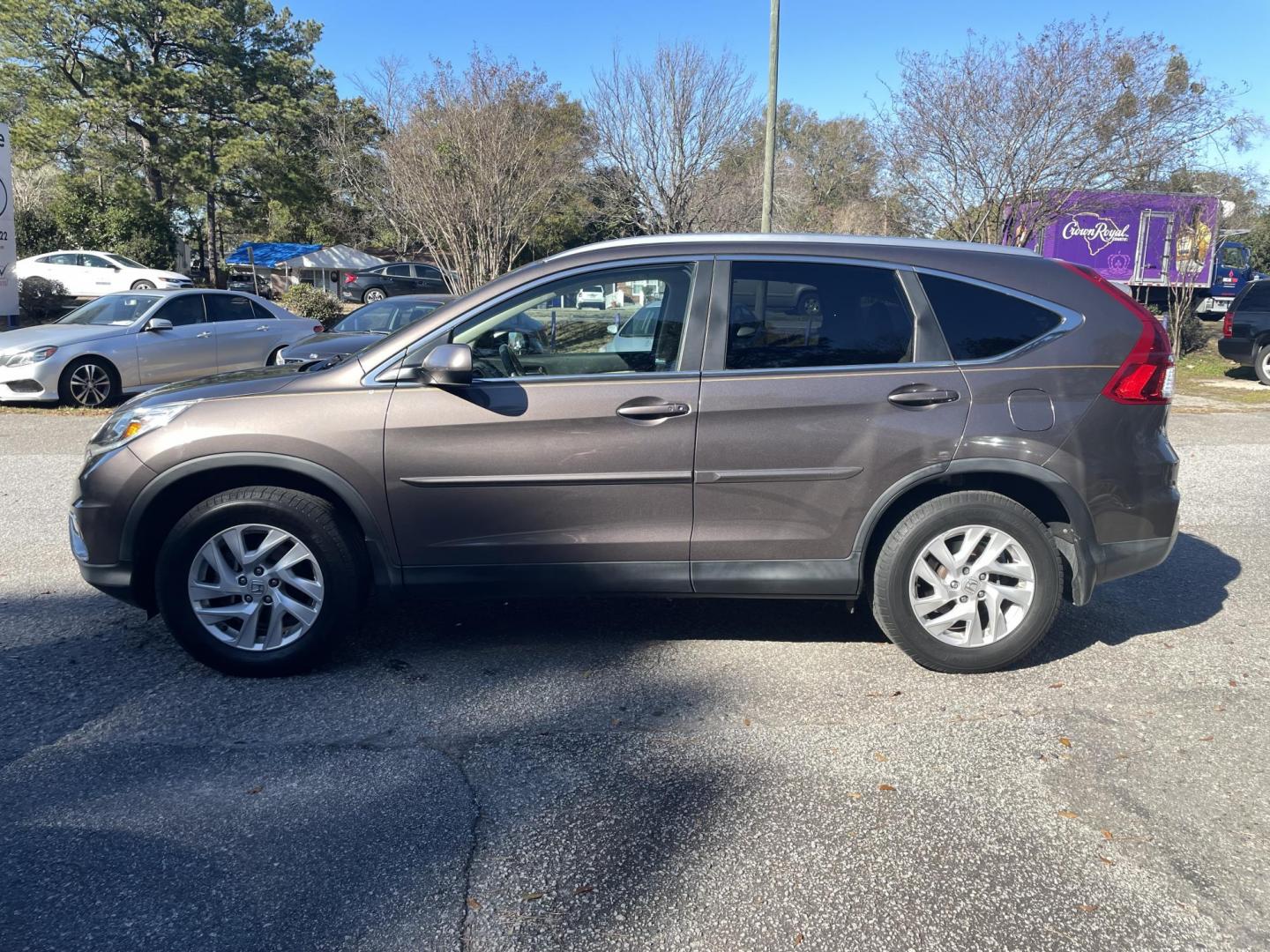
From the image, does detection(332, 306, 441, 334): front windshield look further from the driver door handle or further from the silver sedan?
the driver door handle

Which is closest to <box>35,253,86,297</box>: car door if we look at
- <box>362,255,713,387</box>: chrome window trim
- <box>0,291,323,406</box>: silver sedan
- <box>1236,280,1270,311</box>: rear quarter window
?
<box>0,291,323,406</box>: silver sedan

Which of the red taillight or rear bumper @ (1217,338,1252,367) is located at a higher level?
the red taillight

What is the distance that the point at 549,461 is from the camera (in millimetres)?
4012

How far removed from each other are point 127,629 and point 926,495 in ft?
12.7

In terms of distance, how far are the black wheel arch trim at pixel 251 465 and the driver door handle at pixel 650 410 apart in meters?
1.15

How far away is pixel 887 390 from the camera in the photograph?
160 inches

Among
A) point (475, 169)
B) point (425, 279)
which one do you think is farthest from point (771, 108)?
point (425, 279)

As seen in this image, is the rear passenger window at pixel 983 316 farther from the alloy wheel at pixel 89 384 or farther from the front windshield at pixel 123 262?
the front windshield at pixel 123 262

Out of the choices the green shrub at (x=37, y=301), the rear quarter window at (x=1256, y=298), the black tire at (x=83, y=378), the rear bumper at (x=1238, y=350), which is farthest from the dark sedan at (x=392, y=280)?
the rear quarter window at (x=1256, y=298)

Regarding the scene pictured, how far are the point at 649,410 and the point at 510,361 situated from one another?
2.18ft

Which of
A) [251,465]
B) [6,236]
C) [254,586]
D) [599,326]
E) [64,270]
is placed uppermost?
[6,236]

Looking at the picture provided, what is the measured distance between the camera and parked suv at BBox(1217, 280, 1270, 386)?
53.1 feet

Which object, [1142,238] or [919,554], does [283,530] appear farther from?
[1142,238]

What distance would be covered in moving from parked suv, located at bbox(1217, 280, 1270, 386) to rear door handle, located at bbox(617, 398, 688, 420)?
52.7ft
